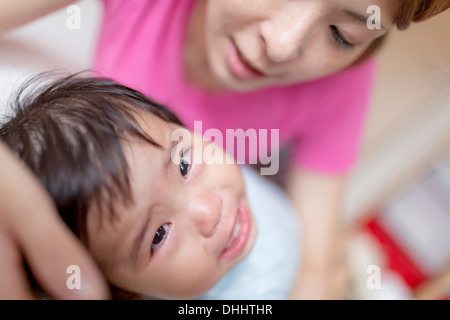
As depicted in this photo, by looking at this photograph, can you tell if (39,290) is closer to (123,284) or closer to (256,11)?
(123,284)

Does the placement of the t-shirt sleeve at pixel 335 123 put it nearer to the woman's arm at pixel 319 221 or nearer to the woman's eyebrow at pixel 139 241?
the woman's arm at pixel 319 221

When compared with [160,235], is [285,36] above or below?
above

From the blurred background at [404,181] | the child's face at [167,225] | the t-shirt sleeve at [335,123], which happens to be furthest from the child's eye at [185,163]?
the blurred background at [404,181]

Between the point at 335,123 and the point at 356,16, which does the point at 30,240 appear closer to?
the point at 356,16

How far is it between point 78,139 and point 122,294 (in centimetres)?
13

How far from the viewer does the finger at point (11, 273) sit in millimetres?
265

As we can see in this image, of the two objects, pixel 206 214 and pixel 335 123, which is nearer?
pixel 206 214

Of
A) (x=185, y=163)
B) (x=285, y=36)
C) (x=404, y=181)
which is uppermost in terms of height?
(x=404, y=181)

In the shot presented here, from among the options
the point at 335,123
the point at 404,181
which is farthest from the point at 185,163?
the point at 404,181

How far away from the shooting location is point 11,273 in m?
0.27

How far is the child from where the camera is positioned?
326mm

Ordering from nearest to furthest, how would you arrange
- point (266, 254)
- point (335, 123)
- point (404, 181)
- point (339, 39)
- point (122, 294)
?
point (122, 294)
point (339, 39)
point (266, 254)
point (335, 123)
point (404, 181)

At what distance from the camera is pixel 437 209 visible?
3.40 feet

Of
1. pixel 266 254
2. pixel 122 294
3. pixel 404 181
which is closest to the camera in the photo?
pixel 122 294
